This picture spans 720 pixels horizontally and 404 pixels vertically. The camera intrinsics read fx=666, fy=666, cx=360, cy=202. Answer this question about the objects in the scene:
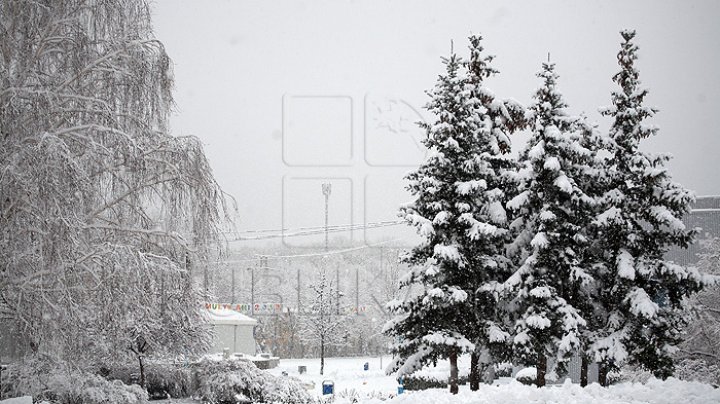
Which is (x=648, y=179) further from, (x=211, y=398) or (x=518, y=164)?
(x=211, y=398)

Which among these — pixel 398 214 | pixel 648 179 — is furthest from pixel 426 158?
pixel 648 179

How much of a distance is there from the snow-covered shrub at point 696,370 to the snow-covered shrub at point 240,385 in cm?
1207

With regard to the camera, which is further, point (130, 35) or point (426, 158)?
point (426, 158)

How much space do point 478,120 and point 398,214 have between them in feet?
11.7

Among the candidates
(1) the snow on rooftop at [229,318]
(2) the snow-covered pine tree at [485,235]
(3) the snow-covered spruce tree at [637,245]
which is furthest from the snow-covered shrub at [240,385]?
(1) the snow on rooftop at [229,318]

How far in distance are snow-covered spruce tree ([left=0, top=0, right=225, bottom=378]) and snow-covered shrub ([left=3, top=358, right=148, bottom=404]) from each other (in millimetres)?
384

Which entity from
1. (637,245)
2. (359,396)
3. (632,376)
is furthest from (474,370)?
(359,396)

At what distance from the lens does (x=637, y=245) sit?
59.3 ft

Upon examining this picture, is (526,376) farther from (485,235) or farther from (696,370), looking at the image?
(485,235)

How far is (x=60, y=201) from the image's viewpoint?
1007 centimetres

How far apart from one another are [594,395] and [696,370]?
1153 cm

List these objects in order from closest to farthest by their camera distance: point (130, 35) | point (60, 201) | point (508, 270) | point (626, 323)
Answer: point (60, 201)
point (130, 35)
point (626, 323)
point (508, 270)

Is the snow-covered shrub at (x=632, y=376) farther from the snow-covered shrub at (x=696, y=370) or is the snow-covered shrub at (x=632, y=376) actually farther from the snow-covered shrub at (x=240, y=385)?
the snow-covered shrub at (x=240, y=385)

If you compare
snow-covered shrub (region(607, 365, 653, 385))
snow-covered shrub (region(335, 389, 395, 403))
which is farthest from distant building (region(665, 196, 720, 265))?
snow-covered shrub (region(335, 389, 395, 403))
